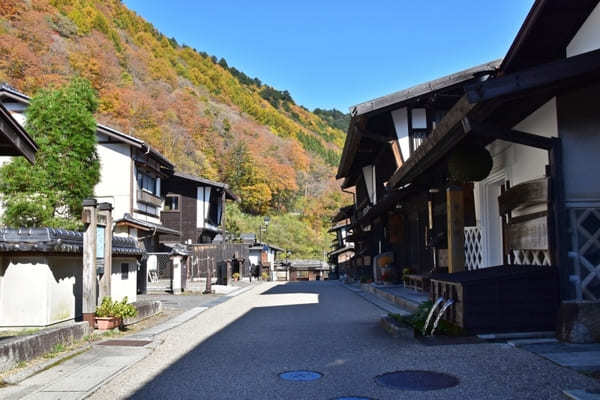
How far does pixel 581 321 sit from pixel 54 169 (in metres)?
15.6

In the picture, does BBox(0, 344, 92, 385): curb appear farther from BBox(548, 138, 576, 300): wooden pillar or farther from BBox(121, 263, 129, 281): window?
BBox(548, 138, 576, 300): wooden pillar

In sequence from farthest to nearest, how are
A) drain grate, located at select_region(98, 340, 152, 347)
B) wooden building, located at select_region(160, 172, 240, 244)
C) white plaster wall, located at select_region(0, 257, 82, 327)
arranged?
1. wooden building, located at select_region(160, 172, 240, 244)
2. white plaster wall, located at select_region(0, 257, 82, 327)
3. drain grate, located at select_region(98, 340, 152, 347)

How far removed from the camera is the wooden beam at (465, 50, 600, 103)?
20.4 ft

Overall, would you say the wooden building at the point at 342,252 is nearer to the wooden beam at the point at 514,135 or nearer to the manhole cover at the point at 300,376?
the wooden beam at the point at 514,135

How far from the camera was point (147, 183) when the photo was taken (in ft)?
99.1

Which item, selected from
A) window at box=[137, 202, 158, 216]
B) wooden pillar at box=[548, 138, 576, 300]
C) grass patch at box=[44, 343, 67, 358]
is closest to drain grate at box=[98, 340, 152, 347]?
grass patch at box=[44, 343, 67, 358]

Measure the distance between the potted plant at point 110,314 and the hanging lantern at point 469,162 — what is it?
266 inches

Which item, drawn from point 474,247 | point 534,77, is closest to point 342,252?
point 474,247

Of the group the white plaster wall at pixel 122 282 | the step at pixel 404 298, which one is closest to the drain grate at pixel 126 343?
the white plaster wall at pixel 122 282

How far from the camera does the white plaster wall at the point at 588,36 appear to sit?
7238 millimetres

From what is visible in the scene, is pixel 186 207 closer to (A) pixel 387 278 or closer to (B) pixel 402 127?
(A) pixel 387 278

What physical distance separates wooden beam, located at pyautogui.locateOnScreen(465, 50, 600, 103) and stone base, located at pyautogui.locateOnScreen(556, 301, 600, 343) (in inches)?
108

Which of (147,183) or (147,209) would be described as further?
(147,183)

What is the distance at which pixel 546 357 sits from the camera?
602 cm
